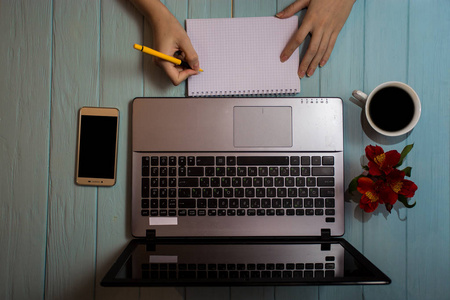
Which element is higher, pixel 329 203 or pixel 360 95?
pixel 360 95

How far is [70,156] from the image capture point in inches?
28.2

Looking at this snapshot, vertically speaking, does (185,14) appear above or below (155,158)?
above

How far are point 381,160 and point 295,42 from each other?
1.14ft

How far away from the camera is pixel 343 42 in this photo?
0.72 m

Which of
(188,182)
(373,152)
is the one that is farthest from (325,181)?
(188,182)

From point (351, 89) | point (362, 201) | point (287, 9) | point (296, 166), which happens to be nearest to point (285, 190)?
point (296, 166)

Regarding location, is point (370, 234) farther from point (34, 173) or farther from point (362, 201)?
point (34, 173)

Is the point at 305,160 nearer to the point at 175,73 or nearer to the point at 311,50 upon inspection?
the point at 311,50

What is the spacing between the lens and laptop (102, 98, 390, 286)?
0.67m

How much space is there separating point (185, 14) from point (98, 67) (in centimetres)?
27

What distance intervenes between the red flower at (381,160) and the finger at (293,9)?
39cm

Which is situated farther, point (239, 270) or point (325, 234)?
point (325, 234)

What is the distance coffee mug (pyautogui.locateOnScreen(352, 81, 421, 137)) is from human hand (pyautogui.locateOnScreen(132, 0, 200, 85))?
0.42 meters

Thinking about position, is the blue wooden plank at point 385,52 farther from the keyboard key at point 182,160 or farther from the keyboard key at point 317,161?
the keyboard key at point 182,160
